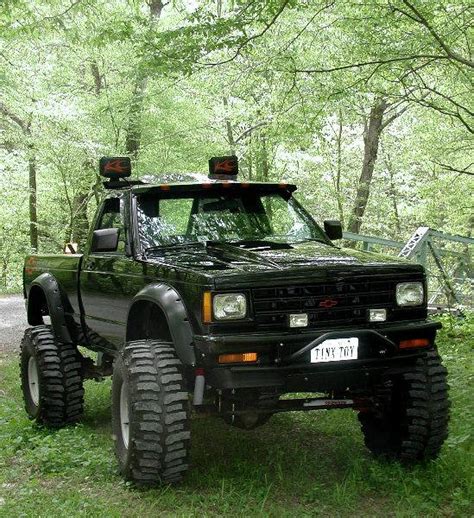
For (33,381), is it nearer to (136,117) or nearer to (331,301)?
(331,301)

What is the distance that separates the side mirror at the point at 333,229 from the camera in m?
6.23

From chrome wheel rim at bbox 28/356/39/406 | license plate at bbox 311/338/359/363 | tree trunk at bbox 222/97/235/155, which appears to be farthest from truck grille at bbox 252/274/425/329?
tree trunk at bbox 222/97/235/155

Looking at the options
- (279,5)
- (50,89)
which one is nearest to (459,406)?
(279,5)

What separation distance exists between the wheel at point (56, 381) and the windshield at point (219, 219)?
1.85 m

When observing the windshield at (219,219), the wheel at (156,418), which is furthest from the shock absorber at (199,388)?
the windshield at (219,219)

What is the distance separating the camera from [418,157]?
2211 cm

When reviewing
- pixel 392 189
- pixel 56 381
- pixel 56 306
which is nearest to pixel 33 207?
pixel 392 189

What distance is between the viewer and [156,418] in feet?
15.0

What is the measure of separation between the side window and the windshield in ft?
0.73

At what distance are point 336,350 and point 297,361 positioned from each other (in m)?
0.28

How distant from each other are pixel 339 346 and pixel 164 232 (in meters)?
1.90

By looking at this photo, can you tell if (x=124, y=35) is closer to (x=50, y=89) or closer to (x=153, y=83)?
(x=153, y=83)

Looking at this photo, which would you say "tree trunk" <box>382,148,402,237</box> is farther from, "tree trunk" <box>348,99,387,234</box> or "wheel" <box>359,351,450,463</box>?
"wheel" <box>359,351,450,463</box>

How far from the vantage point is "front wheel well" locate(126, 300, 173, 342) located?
5348 millimetres
